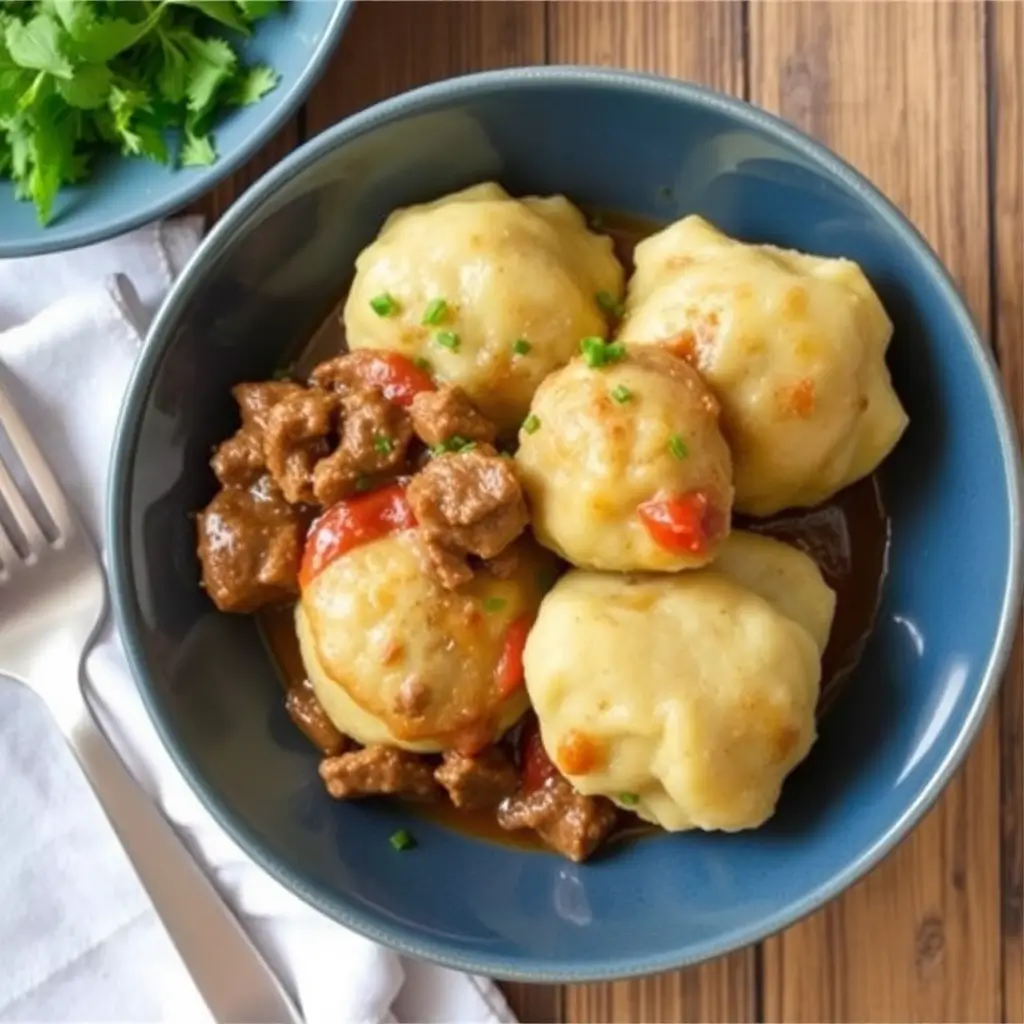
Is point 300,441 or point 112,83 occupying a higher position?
point 112,83

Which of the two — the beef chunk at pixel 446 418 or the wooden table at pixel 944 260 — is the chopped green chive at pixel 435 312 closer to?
the beef chunk at pixel 446 418

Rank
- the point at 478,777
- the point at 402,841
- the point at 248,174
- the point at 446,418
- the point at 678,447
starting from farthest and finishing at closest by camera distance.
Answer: the point at 248,174 → the point at 402,841 → the point at 478,777 → the point at 446,418 → the point at 678,447

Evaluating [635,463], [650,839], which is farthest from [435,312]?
[650,839]

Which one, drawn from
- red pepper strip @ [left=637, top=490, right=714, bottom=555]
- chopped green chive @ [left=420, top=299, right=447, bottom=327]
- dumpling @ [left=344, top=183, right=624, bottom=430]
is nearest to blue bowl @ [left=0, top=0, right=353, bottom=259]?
dumpling @ [left=344, top=183, right=624, bottom=430]

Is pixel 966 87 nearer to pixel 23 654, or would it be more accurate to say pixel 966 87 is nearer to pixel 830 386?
pixel 830 386

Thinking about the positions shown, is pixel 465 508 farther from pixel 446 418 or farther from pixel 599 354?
pixel 599 354

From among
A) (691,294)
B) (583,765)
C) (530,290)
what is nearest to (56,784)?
(583,765)
